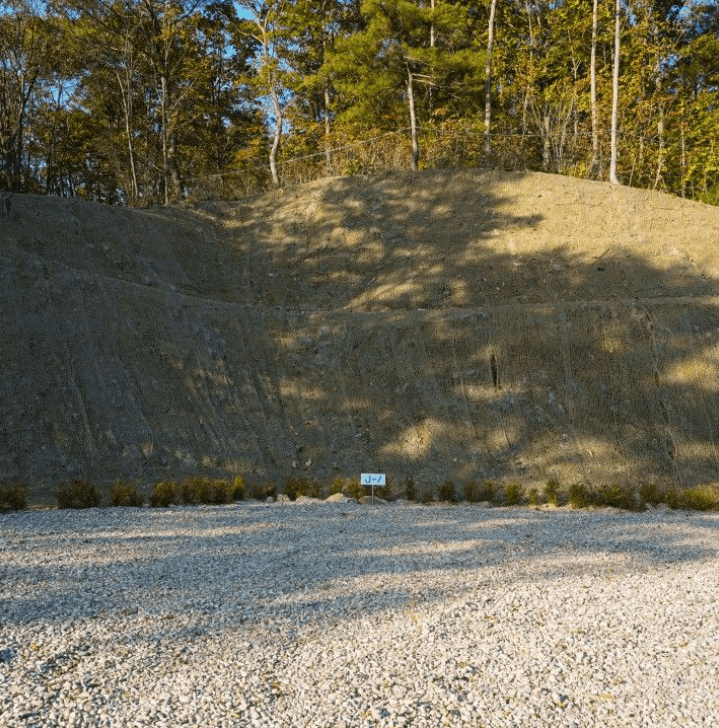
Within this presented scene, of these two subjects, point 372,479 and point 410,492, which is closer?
point 372,479

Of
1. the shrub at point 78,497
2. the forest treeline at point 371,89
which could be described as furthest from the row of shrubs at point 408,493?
the forest treeline at point 371,89

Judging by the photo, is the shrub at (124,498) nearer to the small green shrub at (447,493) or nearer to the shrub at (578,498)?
the small green shrub at (447,493)

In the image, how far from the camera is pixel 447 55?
2634 centimetres

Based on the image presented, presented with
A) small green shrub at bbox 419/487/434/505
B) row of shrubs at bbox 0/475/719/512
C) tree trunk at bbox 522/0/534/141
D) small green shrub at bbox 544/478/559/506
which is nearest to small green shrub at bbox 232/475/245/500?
row of shrubs at bbox 0/475/719/512

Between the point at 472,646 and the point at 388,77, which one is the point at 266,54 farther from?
the point at 472,646

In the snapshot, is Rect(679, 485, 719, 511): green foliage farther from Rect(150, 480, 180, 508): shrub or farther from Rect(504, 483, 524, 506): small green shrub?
Rect(150, 480, 180, 508): shrub

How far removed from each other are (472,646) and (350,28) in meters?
34.6

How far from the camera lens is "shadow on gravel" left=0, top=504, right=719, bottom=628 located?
561 cm

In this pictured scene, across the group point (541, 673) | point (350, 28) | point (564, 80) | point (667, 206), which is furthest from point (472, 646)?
point (350, 28)

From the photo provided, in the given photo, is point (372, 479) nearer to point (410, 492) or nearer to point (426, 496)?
point (426, 496)

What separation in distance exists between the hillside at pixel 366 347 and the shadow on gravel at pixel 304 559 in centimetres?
404

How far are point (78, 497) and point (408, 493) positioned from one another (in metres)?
5.84

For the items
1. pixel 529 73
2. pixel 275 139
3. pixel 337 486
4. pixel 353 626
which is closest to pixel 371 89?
pixel 275 139

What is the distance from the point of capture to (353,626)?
524 cm
